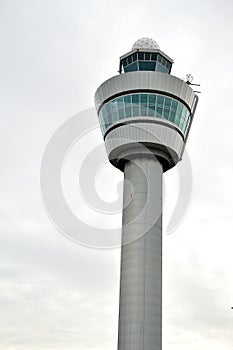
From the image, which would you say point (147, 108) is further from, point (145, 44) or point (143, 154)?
point (145, 44)

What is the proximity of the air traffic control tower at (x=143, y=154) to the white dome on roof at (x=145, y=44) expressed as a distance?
2.12m

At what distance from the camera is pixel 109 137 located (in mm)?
57344

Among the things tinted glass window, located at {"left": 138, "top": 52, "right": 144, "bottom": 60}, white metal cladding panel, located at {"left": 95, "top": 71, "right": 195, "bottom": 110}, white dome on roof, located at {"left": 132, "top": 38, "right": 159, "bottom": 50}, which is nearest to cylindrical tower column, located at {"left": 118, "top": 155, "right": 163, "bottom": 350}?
white metal cladding panel, located at {"left": 95, "top": 71, "right": 195, "bottom": 110}

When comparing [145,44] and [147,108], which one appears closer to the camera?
[147,108]

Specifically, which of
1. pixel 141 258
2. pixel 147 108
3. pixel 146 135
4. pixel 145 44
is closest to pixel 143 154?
pixel 146 135

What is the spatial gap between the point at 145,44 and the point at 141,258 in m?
30.6

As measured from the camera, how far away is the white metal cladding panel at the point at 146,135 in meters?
54.5

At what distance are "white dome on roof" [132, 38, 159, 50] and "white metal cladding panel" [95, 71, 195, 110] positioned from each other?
7.33 m

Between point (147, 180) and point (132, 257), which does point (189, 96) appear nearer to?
point (147, 180)

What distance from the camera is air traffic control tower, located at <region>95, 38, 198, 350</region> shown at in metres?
48.6

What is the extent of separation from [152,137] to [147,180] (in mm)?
5369

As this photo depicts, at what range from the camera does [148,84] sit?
2201 inches

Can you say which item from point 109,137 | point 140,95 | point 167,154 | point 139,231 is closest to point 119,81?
point 140,95

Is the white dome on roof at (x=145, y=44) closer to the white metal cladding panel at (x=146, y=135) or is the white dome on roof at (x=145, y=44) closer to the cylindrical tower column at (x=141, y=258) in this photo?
the white metal cladding panel at (x=146, y=135)
